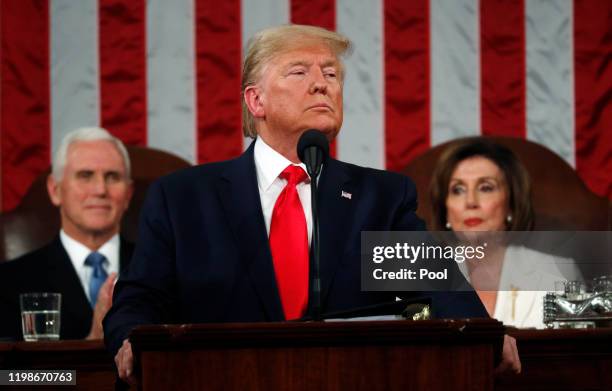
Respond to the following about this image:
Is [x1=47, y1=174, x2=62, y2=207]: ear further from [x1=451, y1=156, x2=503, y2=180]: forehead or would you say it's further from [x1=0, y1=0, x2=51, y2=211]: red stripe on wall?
[x1=451, y1=156, x2=503, y2=180]: forehead

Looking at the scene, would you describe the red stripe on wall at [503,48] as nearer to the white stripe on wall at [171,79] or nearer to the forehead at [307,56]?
the white stripe on wall at [171,79]

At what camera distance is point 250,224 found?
8.68 ft

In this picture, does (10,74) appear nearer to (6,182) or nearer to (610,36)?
(6,182)

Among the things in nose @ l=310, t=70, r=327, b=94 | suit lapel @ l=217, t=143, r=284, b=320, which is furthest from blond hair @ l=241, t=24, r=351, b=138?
suit lapel @ l=217, t=143, r=284, b=320

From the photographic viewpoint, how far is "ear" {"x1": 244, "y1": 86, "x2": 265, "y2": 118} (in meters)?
2.84

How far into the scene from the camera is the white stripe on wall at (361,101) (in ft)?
16.3

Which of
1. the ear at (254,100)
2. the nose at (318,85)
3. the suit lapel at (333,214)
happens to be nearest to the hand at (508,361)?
the suit lapel at (333,214)

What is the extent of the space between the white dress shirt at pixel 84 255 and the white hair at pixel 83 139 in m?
0.27

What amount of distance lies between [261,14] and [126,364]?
117 inches

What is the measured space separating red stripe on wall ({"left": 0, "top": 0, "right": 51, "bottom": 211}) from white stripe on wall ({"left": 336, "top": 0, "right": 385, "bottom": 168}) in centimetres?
130

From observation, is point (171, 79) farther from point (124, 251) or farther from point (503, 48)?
point (503, 48)

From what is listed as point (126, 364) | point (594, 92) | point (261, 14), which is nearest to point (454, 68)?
point (594, 92)

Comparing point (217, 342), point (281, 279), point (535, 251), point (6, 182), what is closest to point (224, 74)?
point (6, 182)

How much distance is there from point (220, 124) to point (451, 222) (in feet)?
3.72
